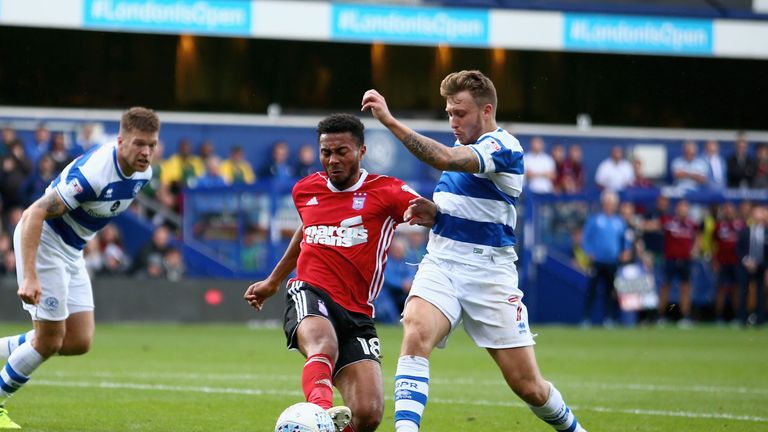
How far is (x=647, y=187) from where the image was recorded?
2462cm

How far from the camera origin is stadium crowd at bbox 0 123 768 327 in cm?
2103

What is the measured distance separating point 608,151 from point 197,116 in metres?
8.88

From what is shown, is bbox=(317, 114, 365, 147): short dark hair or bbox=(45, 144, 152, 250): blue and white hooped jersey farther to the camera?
bbox=(45, 144, 152, 250): blue and white hooped jersey

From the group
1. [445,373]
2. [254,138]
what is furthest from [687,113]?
[445,373]

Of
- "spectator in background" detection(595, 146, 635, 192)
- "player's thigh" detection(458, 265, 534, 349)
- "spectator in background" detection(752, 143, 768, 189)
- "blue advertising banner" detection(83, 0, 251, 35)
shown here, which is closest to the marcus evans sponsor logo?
"player's thigh" detection(458, 265, 534, 349)

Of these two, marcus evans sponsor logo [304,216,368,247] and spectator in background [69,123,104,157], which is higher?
spectator in background [69,123,104,157]

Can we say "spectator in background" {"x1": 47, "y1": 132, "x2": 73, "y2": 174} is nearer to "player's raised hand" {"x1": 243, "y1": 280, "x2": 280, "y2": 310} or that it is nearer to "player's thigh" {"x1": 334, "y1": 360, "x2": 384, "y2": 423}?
"player's raised hand" {"x1": 243, "y1": 280, "x2": 280, "y2": 310}

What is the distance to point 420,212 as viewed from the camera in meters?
7.71

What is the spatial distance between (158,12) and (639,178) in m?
10.0

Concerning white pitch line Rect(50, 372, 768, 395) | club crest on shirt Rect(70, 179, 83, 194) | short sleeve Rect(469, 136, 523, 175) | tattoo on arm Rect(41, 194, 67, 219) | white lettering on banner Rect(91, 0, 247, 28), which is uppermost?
white lettering on banner Rect(91, 0, 247, 28)

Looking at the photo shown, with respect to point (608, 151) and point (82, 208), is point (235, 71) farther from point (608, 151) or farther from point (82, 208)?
point (82, 208)

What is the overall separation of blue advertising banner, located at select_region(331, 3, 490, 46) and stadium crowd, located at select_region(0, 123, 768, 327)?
2598mm

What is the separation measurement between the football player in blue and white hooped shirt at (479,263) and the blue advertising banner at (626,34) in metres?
19.1

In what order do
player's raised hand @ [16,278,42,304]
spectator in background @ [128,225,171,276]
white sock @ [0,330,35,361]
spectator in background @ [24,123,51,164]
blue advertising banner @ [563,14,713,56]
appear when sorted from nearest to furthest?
player's raised hand @ [16,278,42,304]
white sock @ [0,330,35,361]
spectator in background @ [128,225,171,276]
spectator in background @ [24,123,51,164]
blue advertising banner @ [563,14,713,56]
